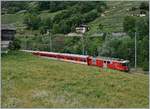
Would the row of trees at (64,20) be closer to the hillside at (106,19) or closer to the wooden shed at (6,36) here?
the hillside at (106,19)

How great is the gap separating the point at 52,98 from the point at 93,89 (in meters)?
2.07

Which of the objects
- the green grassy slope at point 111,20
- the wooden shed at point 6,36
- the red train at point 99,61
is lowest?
the red train at point 99,61

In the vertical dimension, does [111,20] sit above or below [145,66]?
above

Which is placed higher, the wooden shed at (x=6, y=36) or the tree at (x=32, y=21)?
the wooden shed at (x=6, y=36)

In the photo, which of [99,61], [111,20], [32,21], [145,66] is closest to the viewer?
[99,61]

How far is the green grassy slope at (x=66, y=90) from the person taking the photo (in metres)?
11.2

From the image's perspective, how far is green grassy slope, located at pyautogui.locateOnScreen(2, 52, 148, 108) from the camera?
11195mm

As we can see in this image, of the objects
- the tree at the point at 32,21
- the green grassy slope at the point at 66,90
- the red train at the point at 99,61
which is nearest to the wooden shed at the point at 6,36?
the red train at the point at 99,61

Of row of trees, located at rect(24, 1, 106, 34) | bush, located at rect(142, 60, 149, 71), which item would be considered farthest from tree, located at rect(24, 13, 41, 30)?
bush, located at rect(142, 60, 149, 71)

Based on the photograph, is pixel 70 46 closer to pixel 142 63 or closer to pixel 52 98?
pixel 142 63

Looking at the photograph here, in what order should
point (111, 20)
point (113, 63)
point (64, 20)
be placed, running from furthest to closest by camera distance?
point (111, 20), point (64, 20), point (113, 63)

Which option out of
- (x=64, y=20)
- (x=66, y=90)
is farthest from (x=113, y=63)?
(x=64, y=20)

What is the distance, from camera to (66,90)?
1298 centimetres

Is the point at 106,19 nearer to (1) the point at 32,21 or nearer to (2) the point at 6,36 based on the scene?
(1) the point at 32,21
